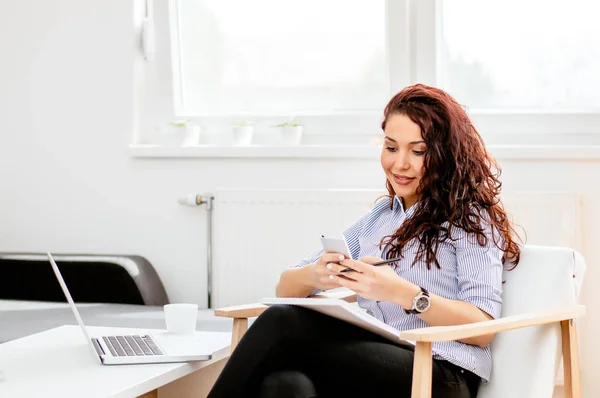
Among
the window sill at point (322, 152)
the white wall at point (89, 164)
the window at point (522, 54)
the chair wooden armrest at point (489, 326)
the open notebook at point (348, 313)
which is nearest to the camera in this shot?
the chair wooden armrest at point (489, 326)

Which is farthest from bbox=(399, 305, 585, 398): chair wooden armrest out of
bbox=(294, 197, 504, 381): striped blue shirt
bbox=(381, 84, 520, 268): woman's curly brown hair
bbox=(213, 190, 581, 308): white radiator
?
bbox=(213, 190, 581, 308): white radiator

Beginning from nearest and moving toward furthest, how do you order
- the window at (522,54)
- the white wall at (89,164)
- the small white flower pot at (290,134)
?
the window at (522,54) < the small white flower pot at (290,134) < the white wall at (89,164)

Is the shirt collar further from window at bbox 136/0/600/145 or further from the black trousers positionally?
window at bbox 136/0/600/145

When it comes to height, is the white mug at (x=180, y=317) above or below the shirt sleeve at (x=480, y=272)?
below

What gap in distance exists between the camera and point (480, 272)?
2.00 metres

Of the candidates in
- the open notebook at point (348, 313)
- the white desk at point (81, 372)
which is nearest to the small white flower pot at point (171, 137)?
the white desk at point (81, 372)

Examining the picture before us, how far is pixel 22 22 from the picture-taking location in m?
3.68

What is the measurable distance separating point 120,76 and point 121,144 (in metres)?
0.26

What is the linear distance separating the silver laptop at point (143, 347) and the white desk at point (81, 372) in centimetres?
2

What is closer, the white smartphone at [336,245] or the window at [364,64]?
the white smartphone at [336,245]

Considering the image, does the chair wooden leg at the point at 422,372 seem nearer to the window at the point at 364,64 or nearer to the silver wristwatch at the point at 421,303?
the silver wristwatch at the point at 421,303

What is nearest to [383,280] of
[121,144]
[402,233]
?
[402,233]

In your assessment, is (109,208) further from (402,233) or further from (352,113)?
(402,233)

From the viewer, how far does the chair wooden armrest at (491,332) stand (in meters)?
1.70
